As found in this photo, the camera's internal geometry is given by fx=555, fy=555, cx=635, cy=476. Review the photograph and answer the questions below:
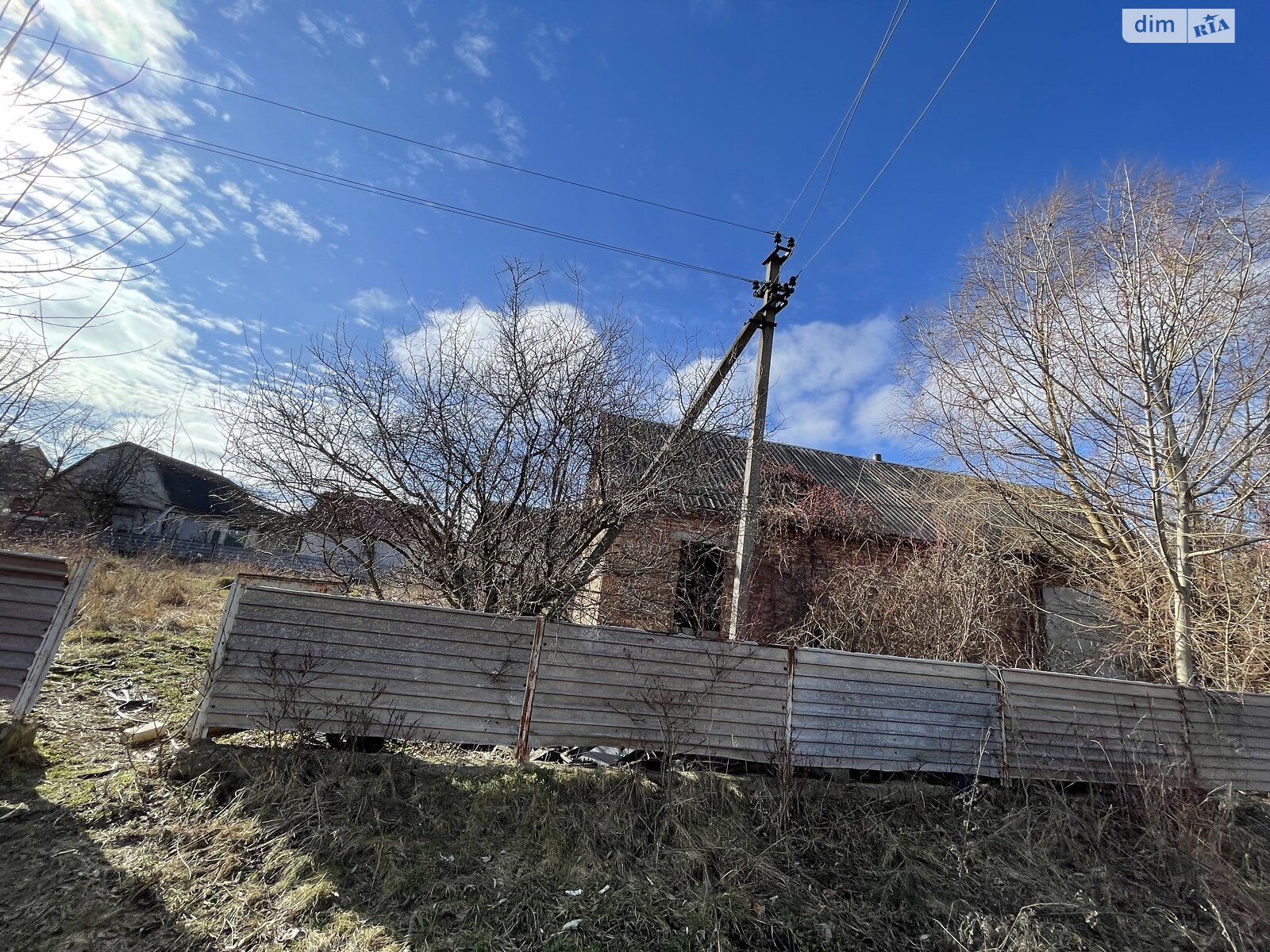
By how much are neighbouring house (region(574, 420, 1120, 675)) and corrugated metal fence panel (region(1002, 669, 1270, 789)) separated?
1891 millimetres

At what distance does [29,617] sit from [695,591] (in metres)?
5.94

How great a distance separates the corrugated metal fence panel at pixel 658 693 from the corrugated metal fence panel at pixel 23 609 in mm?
3423

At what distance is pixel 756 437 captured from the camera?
7.03m

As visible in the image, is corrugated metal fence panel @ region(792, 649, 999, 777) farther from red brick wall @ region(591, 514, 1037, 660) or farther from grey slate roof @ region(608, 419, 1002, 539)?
grey slate roof @ region(608, 419, 1002, 539)

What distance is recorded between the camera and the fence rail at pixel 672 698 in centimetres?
400

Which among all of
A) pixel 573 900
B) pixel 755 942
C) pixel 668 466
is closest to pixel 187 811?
pixel 573 900

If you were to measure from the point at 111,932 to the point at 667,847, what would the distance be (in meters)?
3.05

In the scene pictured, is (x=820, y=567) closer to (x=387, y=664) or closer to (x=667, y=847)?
(x=667, y=847)

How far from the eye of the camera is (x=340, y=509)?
17.9 ft

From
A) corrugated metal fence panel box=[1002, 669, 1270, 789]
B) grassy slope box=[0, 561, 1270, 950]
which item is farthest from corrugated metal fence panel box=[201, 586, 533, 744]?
corrugated metal fence panel box=[1002, 669, 1270, 789]

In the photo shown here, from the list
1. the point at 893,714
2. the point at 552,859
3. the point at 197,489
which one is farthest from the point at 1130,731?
the point at 197,489

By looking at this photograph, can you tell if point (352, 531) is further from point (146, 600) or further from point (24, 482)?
point (24, 482)

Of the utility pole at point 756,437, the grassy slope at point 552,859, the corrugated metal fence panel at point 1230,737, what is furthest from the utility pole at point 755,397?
the corrugated metal fence panel at point 1230,737

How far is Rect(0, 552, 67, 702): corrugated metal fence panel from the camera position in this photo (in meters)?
3.76
